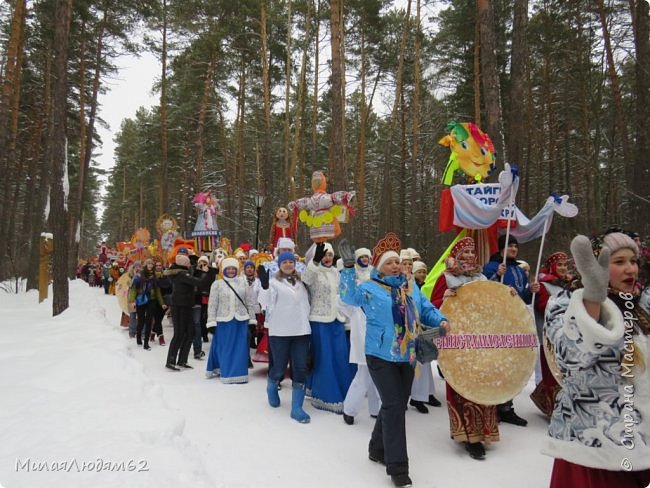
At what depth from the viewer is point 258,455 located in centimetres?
406

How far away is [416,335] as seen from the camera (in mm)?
3748

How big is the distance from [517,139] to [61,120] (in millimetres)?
11347

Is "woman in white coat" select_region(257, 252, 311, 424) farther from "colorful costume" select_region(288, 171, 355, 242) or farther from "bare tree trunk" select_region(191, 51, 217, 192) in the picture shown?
"bare tree trunk" select_region(191, 51, 217, 192)

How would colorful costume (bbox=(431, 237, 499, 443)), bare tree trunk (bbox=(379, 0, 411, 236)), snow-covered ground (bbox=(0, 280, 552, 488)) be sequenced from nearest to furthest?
snow-covered ground (bbox=(0, 280, 552, 488)) < colorful costume (bbox=(431, 237, 499, 443)) < bare tree trunk (bbox=(379, 0, 411, 236))

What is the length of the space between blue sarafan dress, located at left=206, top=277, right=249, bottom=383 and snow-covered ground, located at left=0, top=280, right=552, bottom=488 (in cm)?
28

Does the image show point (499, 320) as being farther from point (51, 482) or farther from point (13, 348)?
point (13, 348)

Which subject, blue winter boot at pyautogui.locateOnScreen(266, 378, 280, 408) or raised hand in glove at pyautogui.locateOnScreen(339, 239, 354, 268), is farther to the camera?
blue winter boot at pyautogui.locateOnScreen(266, 378, 280, 408)

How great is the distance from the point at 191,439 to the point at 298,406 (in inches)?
51.5

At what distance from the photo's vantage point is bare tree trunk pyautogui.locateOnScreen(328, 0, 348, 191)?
9.04 m

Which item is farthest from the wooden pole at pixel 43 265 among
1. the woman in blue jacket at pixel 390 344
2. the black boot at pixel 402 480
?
the black boot at pixel 402 480

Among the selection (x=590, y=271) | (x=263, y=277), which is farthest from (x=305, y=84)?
(x=590, y=271)

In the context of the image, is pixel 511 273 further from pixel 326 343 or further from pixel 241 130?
pixel 241 130

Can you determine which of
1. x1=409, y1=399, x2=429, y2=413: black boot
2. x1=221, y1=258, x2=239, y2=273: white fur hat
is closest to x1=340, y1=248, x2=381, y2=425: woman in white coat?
x1=409, y1=399, x2=429, y2=413: black boot

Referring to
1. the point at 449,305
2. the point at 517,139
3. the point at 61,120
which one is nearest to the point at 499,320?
the point at 449,305
